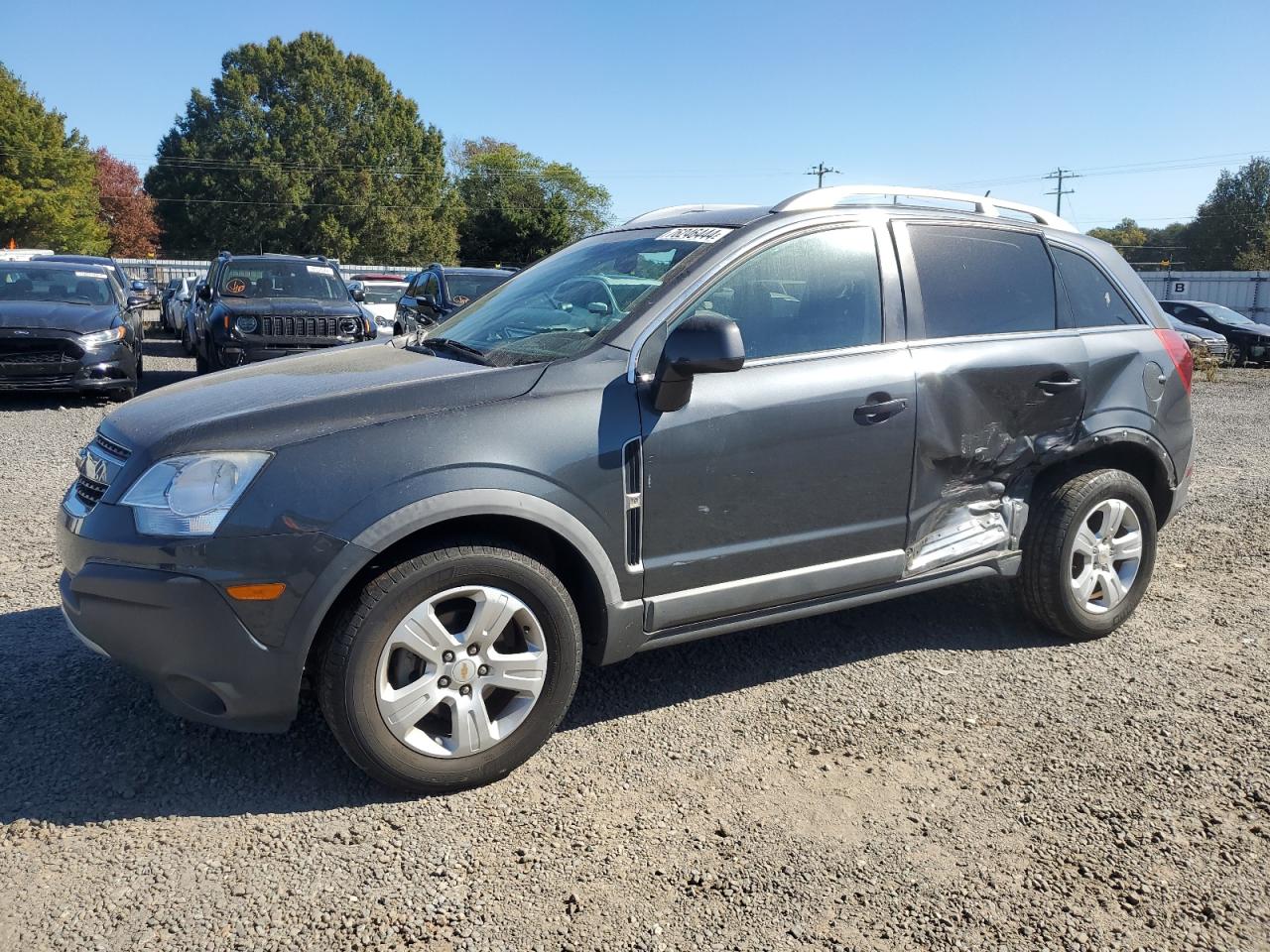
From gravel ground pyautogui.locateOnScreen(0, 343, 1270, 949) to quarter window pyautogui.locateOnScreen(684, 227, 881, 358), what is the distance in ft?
4.62

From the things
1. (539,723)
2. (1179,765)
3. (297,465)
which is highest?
(297,465)

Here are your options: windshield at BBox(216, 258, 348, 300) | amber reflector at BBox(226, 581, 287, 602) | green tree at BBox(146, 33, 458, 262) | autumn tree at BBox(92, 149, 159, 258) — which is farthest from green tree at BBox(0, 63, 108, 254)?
amber reflector at BBox(226, 581, 287, 602)

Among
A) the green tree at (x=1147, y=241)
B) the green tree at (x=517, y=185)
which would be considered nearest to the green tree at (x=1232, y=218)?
the green tree at (x=1147, y=241)

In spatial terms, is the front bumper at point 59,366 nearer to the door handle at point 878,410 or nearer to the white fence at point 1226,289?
the door handle at point 878,410

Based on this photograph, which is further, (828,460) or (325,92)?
(325,92)

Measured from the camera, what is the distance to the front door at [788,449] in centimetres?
348

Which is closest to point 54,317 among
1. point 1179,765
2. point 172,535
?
point 172,535

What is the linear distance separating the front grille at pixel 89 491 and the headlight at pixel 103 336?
28.8 feet

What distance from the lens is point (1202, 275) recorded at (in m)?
36.4

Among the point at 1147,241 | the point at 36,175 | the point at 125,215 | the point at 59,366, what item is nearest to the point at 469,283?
the point at 59,366

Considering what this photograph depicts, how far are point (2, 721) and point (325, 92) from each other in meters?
70.4

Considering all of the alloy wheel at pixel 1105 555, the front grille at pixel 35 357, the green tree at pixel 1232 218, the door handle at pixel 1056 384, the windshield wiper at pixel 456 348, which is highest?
the green tree at pixel 1232 218

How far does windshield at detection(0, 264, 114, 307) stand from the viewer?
11.9m

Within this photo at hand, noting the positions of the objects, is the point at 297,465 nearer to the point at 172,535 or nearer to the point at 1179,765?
the point at 172,535
